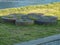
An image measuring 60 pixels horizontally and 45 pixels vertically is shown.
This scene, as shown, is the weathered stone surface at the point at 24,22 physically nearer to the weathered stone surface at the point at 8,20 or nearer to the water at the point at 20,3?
the weathered stone surface at the point at 8,20

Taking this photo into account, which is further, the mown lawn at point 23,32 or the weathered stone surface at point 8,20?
the weathered stone surface at point 8,20

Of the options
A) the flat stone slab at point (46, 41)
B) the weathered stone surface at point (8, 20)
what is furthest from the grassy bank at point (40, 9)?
the flat stone slab at point (46, 41)

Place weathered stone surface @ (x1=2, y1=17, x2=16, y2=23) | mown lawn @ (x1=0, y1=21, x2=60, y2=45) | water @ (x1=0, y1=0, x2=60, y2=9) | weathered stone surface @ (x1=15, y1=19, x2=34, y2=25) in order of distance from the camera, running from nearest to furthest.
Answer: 1. mown lawn @ (x1=0, y1=21, x2=60, y2=45)
2. weathered stone surface @ (x1=15, y1=19, x2=34, y2=25)
3. weathered stone surface @ (x1=2, y1=17, x2=16, y2=23)
4. water @ (x1=0, y1=0, x2=60, y2=9)

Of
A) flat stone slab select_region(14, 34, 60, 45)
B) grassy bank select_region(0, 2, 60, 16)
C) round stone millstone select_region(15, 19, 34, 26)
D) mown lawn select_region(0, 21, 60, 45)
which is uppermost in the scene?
grassy bank select_region(0, 2, 60, 16)

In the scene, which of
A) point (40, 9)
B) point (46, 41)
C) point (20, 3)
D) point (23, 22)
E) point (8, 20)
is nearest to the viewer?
point (46, 41)

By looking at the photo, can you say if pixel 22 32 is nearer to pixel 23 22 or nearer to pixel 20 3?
pixel 23 22

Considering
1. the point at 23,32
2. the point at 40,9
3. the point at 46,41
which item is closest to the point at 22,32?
the point at 23,32

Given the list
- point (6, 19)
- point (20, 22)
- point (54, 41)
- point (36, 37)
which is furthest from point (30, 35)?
point (6, 19)

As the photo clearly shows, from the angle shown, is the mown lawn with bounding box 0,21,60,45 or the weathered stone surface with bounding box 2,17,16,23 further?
the weathered stone surface with bounding box 2,17,16,23

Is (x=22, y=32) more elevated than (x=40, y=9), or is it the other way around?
(x=40, y=9)

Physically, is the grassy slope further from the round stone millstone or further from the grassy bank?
the grassy bank

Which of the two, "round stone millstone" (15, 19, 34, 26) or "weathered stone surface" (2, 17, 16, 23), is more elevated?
"weathered stone surface" (2, 17, 16, 23)

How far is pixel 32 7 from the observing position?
9.20 m

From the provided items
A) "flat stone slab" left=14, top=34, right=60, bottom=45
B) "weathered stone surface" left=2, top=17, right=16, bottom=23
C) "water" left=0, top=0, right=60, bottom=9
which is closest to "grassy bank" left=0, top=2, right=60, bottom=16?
"water" left=0, top=0, right=60, bottom=9
